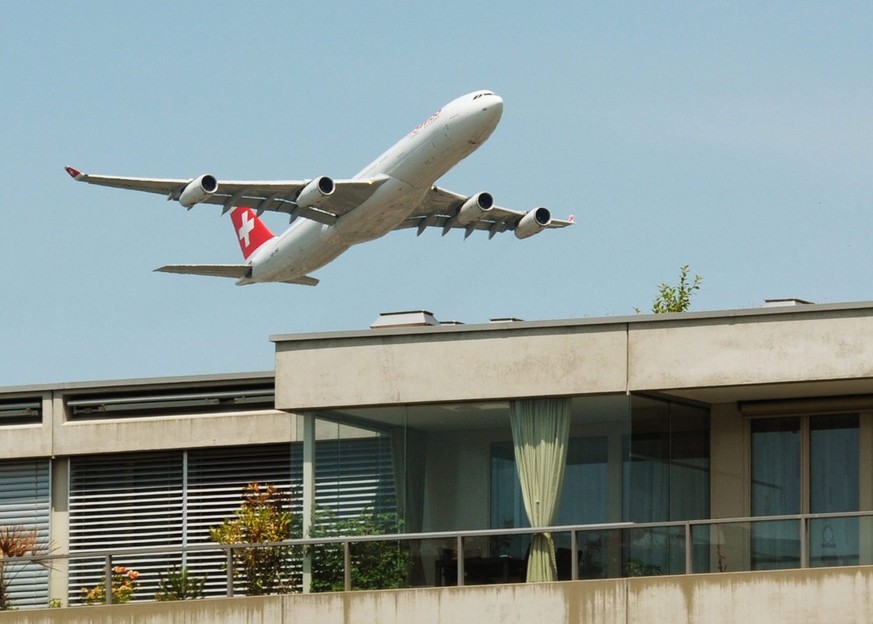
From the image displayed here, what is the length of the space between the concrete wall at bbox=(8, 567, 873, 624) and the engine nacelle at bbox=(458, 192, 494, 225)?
27.7 m

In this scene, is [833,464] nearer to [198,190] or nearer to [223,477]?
[223,477]

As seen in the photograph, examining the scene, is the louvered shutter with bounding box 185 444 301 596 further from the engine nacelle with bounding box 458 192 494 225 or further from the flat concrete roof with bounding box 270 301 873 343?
the engine nacelle with bounding box 458 192 494 225

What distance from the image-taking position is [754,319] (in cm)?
1962

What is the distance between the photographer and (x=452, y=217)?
48062 mm

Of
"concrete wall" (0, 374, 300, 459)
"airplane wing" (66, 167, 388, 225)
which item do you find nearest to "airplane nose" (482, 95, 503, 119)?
"airplane wing" (66, 167, 388, 225)

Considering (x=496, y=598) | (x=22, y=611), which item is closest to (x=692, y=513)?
(x=496, y=598)

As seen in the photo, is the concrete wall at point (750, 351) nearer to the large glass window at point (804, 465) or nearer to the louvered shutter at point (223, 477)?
the large glass window at point (804, 465)

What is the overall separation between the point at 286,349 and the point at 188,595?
3356 millimetres

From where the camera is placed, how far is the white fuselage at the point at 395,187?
38656 mm

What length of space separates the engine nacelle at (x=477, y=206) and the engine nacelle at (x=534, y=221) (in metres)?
1.24

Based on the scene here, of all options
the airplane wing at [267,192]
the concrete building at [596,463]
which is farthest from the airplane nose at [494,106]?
the concrete building at [596,463]

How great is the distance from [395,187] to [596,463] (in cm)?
2198

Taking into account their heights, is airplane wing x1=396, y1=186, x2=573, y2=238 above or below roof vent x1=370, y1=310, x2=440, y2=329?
above

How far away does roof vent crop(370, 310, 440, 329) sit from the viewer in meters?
21.8
